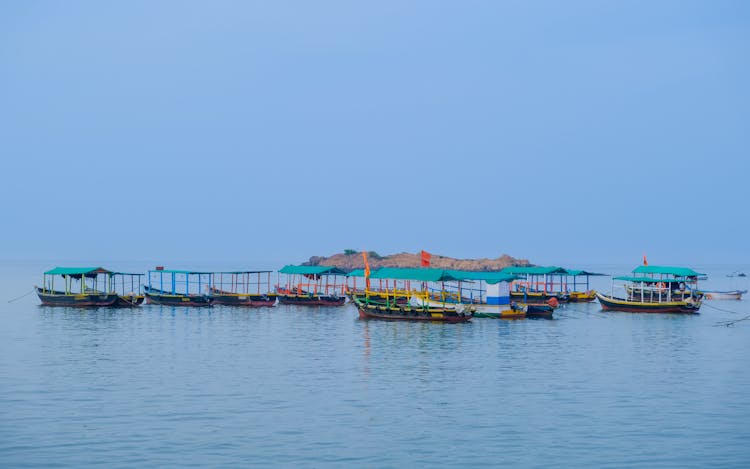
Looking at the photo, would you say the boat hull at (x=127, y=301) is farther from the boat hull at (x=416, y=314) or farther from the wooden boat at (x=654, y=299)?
the wooden boat at (x=654, y=299)

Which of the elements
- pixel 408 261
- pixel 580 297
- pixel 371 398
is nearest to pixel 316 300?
pixel 580 297

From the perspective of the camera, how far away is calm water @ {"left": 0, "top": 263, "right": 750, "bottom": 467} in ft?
76.5

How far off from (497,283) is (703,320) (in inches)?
688

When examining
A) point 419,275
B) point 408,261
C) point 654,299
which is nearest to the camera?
point 419,275

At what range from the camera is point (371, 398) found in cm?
3084

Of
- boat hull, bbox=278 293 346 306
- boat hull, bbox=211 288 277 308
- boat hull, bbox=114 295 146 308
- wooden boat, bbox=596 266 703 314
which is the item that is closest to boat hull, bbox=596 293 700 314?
wooden boat, bbox=596 266 703 314

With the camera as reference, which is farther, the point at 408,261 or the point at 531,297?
the point at 408,261

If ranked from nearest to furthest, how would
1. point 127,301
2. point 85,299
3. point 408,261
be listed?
point 85,299 < point 127,301 < point 408,261

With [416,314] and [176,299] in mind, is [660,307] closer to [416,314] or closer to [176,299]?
[416,314]

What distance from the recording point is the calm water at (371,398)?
2333cm

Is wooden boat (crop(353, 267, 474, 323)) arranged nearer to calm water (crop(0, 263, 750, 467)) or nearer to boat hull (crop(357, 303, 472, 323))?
boat hull (crop(357, 303, 472, 323))

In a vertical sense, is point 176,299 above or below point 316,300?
above

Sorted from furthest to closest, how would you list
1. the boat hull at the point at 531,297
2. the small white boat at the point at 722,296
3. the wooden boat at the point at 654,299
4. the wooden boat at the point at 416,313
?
the small white boat at the point at 722,296 → the boat hull at the point at 531,297 → the wooden boat at the point at 654,299 → the wooden boat at the point at 416,313

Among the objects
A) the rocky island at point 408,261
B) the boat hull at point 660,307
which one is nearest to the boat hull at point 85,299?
the boat hull at point 660,307
